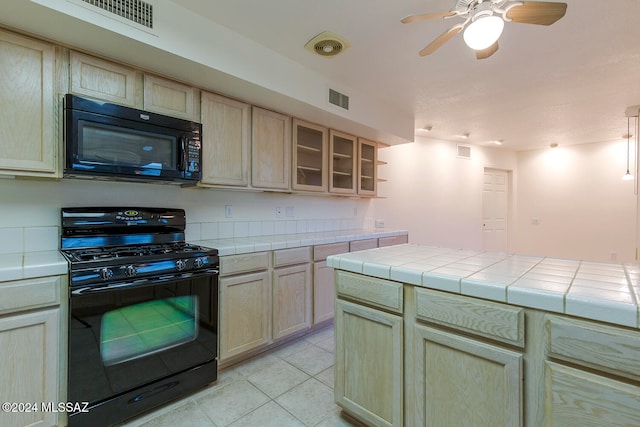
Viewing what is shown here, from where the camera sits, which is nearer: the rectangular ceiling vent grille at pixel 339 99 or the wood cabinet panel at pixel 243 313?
the wood cabinet panel at pixel 243 313

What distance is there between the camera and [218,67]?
1.97 metres

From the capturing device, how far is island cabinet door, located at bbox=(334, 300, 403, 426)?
135 centimetres

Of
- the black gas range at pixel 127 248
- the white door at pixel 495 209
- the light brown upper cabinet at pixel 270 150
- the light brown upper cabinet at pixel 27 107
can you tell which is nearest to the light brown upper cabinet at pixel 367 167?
the light brown upper cabinet at pixel 270 150

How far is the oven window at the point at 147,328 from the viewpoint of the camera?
5.20 feet

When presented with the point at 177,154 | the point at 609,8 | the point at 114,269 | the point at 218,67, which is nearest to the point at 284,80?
the point at 218,67

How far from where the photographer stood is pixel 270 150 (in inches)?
105

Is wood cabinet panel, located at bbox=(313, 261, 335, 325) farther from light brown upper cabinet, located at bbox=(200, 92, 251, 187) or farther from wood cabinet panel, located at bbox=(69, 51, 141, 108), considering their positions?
wood cabinet panel, located at bbox=(69, 51, 141, 108)

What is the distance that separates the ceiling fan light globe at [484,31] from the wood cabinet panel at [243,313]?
6.66ft

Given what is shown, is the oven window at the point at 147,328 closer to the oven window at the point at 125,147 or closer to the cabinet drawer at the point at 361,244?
the oven window at the point at 125,147

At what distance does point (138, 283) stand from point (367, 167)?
292cm

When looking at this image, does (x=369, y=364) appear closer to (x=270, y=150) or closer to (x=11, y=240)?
(x=270, y=150)

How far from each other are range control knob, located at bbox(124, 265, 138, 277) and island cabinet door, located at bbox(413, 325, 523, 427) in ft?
4.97

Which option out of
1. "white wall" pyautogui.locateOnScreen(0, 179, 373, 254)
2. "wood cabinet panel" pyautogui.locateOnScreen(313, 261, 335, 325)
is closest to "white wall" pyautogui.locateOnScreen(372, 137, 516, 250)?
"white wall" pyautogui.locateOnScreen(0, 179, 373, 254)

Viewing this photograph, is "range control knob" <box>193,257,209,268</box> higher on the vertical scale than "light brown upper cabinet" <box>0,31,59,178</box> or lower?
lower
